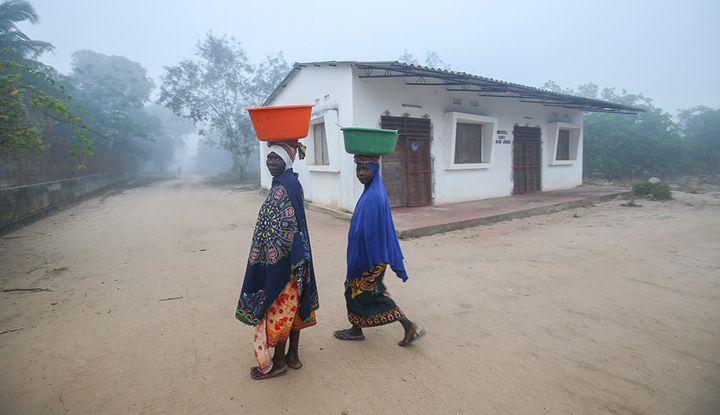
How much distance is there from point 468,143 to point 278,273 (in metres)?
8.89

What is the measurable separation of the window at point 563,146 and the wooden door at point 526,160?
5.02 ft

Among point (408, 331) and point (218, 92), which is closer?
point (408, 331)

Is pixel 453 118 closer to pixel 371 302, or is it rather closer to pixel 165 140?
pixel 371 302

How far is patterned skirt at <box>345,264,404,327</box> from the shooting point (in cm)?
254

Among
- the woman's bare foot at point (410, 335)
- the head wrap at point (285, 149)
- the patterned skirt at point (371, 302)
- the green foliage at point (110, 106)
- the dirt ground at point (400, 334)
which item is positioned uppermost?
the green foliage at point (110, 106)

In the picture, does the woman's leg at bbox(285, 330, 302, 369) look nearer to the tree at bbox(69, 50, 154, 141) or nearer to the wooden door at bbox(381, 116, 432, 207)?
the wooden door at bbox(381, 116, 432, 207)

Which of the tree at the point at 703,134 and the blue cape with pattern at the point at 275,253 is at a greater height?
the tree at the point at 703,134

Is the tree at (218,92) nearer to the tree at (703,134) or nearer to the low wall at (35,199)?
the low wall at (35,199)

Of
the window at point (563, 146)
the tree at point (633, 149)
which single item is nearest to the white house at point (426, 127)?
the window at point (563, 146)

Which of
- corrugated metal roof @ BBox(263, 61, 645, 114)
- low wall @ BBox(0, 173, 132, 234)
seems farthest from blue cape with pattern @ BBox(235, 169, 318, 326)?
low wall @ BBox(0, 173, 132, 234)

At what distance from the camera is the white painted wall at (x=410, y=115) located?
8008 mm

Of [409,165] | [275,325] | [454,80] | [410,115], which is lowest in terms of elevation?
[275,325]

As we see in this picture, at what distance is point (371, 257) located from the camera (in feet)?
8.04

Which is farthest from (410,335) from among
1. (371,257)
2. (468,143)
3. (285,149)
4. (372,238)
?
(468,143)
